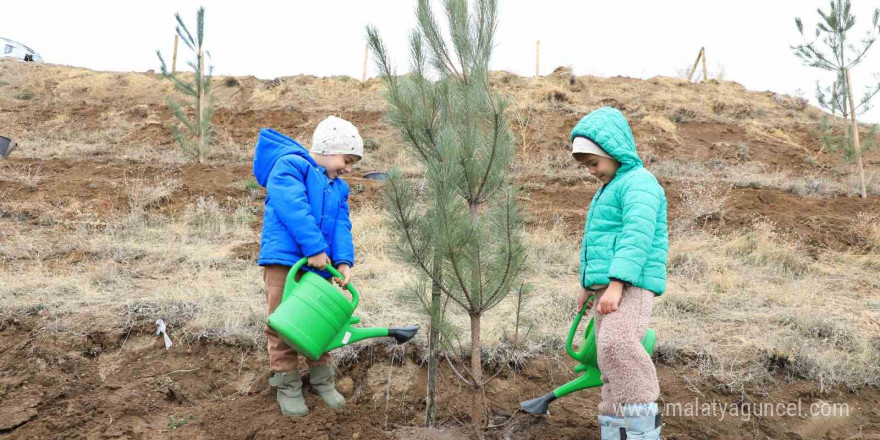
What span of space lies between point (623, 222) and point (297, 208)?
1.46 metres

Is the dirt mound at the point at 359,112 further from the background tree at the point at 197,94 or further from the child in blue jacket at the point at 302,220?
the child in blue jacket at the point at 302,220

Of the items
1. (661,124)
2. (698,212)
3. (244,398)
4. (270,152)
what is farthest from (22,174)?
(661,124)

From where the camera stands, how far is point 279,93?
712 inches

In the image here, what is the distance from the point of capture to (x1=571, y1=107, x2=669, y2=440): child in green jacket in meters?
2.30

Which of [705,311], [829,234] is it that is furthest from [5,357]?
[829,234]

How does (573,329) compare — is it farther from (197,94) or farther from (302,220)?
(197,94)

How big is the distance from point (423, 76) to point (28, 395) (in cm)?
267

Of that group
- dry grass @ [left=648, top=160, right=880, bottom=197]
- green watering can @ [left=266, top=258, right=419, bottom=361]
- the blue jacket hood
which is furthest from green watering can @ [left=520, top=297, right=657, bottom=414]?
dry grass @ [left=648, top=160, right=880, bottom=197]

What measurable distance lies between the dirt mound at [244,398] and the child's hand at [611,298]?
3.11 ft

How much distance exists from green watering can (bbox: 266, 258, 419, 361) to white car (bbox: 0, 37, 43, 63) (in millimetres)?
27407

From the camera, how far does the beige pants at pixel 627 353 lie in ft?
7.59

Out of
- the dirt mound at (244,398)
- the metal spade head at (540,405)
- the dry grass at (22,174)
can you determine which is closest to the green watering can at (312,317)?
the dirt mound at (244,398)

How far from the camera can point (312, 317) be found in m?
2.61

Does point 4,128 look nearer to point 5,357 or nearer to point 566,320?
point 5,357
